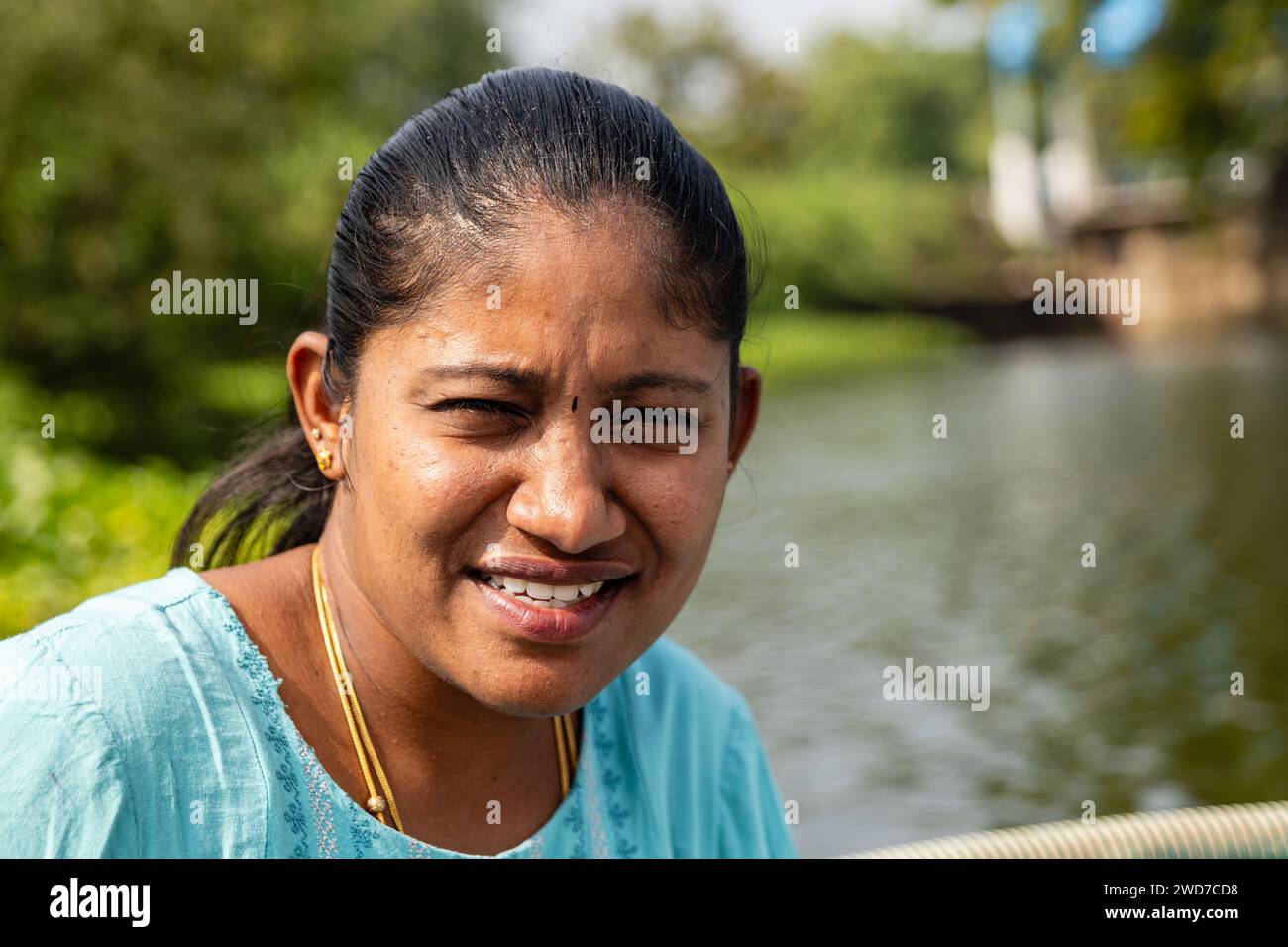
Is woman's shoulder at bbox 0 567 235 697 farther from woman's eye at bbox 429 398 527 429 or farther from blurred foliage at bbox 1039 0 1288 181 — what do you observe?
blurred foliage at bbox 1039 0 1288 181

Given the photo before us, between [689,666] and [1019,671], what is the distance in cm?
559

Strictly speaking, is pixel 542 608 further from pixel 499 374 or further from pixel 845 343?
pixel 845 343

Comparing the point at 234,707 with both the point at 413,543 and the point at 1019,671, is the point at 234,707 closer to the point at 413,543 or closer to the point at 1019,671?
the point at 413,543

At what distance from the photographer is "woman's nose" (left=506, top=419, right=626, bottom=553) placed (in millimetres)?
1461

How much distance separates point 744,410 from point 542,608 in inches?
17.8

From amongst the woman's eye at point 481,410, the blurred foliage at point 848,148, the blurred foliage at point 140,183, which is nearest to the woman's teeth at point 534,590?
the woman's eye at point 481,410

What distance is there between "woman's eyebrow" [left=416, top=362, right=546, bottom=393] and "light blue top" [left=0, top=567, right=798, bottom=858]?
39cm

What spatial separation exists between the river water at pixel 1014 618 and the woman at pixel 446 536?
2.01 feet

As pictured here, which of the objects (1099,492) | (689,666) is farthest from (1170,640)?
(689,666)

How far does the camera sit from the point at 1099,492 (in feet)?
40.2

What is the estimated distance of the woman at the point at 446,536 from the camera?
146cm

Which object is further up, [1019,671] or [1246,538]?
[1246,538]

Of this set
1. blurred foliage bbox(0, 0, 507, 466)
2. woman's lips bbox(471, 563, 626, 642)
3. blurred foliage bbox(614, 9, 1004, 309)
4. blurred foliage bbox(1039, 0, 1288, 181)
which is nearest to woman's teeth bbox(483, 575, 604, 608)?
woman's lips bbox(471, 563, 626, 642)
